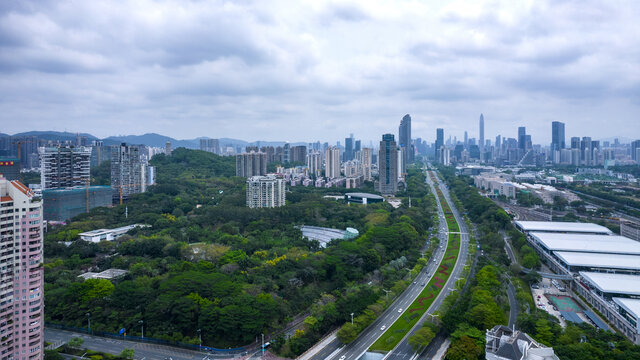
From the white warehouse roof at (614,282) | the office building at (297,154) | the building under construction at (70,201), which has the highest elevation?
the office building at (297,154)

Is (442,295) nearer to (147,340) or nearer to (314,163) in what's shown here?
(147,340)

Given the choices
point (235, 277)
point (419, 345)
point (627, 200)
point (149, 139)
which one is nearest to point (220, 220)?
point (235, 277)

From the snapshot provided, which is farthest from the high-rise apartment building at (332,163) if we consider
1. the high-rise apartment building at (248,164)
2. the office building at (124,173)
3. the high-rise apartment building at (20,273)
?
Answer: the high-rise apartment building at (20,273)

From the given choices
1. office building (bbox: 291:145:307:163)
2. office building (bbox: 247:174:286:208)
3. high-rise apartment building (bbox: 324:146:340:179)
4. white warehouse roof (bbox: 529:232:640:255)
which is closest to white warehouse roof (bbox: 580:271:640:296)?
white warehouse roof (bbox: 529:232:640:255)

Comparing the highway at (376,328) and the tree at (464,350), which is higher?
the tree at (464,350)

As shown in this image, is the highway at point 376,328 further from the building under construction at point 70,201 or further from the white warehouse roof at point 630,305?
the building under construction at point 70,201

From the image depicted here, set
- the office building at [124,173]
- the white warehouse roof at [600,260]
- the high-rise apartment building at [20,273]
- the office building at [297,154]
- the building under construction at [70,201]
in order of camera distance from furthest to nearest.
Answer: the office building at [297,154] < the office building at [124,173] < the building under construction at [70,201] < the white warehouse roof at [600,260] < the high-rise apartment building at [20,273]

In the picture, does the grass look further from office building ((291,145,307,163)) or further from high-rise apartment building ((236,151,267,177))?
office building ((291,145,307,163))
